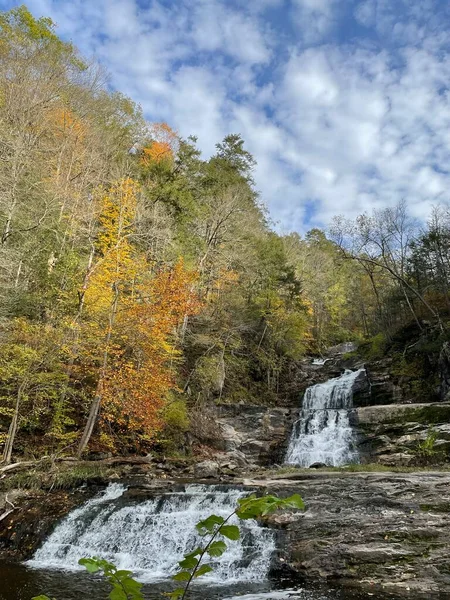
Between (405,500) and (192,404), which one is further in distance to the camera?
(192,404)

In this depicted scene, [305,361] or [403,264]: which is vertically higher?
[403,264]

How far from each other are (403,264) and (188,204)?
1448 centimetres

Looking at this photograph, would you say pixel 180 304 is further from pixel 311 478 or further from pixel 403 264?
pixel 403 264

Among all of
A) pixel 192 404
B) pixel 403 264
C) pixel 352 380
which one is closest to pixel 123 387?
pixel 192 404

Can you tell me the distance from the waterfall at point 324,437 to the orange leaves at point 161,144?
19.3 meters

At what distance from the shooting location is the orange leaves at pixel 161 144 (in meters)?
29.2

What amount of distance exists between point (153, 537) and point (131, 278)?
9603 millimetres

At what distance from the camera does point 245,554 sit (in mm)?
7715

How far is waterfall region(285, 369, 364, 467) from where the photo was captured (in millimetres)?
15484

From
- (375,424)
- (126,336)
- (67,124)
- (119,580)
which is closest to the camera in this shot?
(119,580)

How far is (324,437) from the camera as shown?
Answer: 16484mm

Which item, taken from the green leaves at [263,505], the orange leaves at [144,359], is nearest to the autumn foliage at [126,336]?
the orange leaves at [144,359]

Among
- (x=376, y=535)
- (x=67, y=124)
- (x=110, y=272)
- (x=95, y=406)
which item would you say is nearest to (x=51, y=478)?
(x=95, y=406)

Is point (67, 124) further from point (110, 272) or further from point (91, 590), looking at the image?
point (91, 590)
